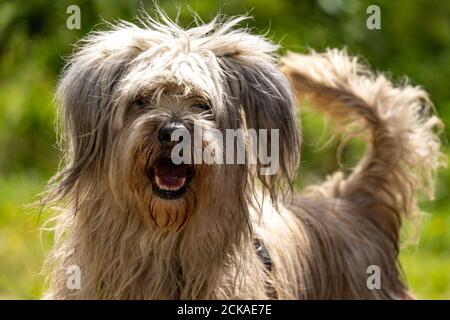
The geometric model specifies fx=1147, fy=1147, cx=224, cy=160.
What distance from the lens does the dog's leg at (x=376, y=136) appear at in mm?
5945

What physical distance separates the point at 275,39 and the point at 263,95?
4.99 meters

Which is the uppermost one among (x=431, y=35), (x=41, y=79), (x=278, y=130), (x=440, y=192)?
(x=431, y=35)

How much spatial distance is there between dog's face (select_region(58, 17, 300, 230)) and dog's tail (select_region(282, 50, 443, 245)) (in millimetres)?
1074

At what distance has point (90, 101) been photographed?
15.6 ft

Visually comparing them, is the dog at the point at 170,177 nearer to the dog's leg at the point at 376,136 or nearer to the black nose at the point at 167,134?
the black nose at the point at 167,134

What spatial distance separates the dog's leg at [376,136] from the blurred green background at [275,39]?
86.3 inches

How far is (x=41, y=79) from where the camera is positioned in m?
9.88

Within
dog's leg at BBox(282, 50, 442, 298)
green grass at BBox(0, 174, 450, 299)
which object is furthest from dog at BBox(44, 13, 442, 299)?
green grass at BBox(0, 174, 450, 299)

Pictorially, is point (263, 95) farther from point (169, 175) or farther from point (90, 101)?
point (90, 101)

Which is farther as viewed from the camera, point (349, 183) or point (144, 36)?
point (349, 183)
